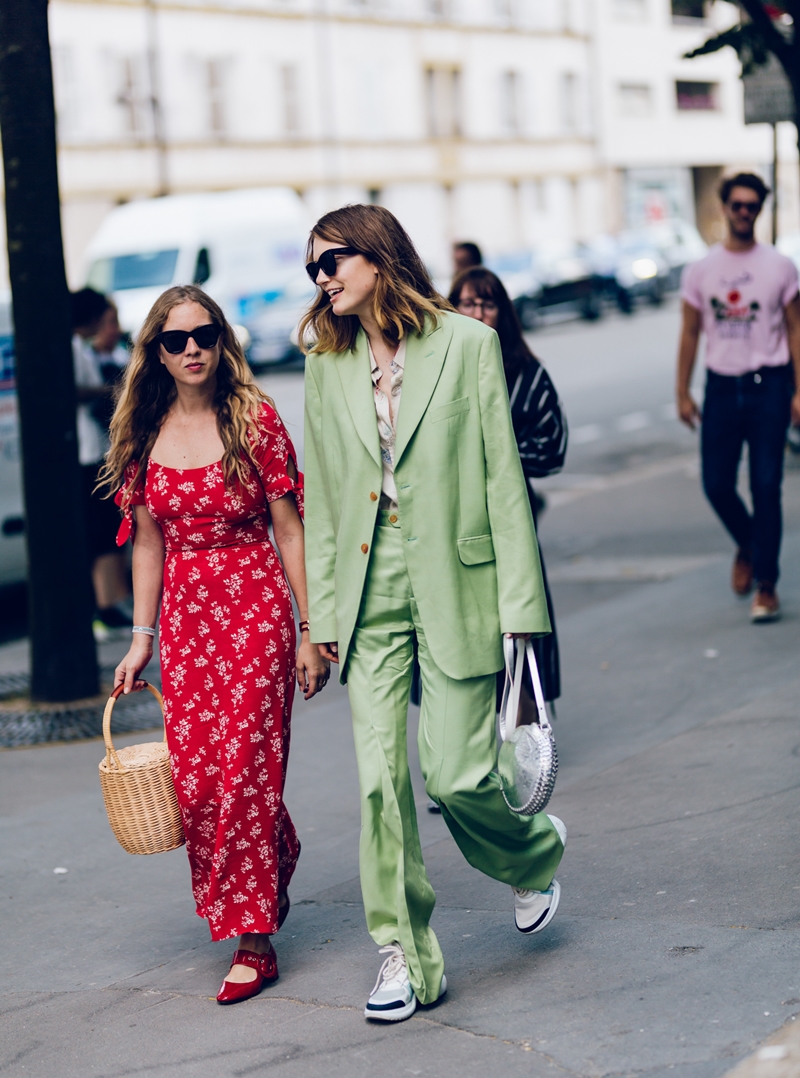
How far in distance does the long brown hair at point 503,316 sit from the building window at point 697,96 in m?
53.1

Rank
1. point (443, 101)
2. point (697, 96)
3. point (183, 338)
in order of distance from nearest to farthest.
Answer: point (183, 338) → point (443, 101) → point (697, 96)

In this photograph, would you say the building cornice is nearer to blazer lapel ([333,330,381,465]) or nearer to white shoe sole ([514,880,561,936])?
blazer lapel ([333,330,381,465])

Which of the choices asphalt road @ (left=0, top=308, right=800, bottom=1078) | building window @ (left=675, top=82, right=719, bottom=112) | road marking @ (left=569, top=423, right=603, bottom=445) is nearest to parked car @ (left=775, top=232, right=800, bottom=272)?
road marking @ (left=569, top=423, right=603, bottom=445)

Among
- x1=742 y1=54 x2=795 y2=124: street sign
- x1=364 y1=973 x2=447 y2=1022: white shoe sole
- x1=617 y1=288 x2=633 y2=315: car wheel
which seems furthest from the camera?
x1=617 y1=288 x2=633 y2=315: car wheel

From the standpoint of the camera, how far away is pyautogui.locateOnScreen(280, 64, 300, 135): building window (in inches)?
1624

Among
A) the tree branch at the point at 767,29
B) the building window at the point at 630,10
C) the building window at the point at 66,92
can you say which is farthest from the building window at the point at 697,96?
the tree branch at the point at 767,29

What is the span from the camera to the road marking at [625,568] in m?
9.17

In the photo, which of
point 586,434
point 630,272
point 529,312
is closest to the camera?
point 586,434

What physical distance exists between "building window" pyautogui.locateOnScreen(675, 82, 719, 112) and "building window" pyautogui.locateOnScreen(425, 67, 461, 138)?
12348 millimetres

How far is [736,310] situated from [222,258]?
21.1m

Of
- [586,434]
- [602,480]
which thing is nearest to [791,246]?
[586,434]

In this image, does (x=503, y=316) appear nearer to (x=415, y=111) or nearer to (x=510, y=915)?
(x=510, y=915)

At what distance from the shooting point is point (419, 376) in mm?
3809

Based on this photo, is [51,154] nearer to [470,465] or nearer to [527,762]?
[470,465]
